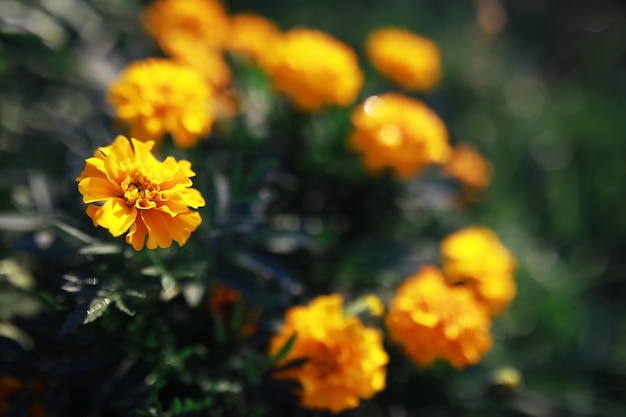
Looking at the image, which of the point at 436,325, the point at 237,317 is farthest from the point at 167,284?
the point at 436,325

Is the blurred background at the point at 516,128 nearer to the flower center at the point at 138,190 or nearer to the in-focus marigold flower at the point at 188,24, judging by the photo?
the in-focus marigold flower at the point at 188,24

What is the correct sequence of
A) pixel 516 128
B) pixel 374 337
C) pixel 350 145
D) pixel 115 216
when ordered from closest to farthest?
pixel 115 216 → pixel 374 337 → pixel 350 145 → pixel 516 128

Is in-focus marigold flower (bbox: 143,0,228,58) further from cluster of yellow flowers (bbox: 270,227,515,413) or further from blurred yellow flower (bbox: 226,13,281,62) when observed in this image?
cluster of yellow flowers (bbox: 270,227,515,413)

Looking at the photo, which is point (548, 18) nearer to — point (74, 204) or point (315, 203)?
point (315, 203)

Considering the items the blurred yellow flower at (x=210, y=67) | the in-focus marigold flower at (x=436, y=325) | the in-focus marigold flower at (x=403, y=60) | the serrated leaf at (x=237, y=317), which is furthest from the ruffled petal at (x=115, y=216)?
the in-focus marigold flower at (x=403, y=60)

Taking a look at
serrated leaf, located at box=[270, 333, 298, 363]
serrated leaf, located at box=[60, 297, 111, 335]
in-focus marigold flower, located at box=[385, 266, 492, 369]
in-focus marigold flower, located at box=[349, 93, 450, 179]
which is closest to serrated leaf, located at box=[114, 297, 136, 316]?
serrated leaf, located at box=[60, 297, 111, 335]

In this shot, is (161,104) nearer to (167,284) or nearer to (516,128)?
(167,284)

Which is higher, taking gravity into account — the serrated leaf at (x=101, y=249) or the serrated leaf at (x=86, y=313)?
the serrated leaf at (x=101, y=249)

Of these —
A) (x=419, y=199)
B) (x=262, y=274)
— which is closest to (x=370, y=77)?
(x=419, y=199)
